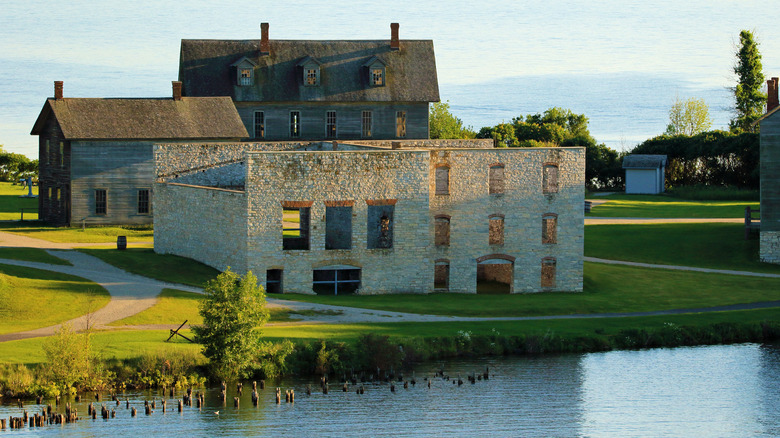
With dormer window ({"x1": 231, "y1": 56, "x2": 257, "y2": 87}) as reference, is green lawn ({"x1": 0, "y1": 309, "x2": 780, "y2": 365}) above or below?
below

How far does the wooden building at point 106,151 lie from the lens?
7219cm

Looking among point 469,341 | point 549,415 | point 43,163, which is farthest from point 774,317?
point 43,163

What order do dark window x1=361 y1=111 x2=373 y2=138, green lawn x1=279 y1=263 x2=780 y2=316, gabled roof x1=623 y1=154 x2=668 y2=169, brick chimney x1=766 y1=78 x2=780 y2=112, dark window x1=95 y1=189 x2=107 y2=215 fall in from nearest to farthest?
green lawn x1=279 y1=263 x2=780 y2=316 → brick chimney x1=766 y1=78 x2=780 y2=112 → dark window x1=95 y1=189 x2=107 y2=215 → dark window x1=361 y1=111 x2=373 y2=138 → gabled roof x1=623 y1=154 x2=668 y2=169

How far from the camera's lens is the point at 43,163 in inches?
2995

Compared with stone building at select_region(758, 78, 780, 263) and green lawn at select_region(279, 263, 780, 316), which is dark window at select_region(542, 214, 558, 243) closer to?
green lawn at select_region(279, 263, 780, 316)

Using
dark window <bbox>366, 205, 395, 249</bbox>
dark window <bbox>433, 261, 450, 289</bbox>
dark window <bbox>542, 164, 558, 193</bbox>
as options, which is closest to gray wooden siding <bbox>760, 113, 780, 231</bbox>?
dark window <bbox>542, 164, 558, 193</bbox>

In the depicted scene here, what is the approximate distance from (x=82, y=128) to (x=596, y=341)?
130 feet

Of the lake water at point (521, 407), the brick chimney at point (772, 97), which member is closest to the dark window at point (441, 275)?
the lake water at point (521, 407)

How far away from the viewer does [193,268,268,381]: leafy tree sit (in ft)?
127

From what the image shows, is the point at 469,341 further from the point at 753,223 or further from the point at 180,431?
the point at 753,223

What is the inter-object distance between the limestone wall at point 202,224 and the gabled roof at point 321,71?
24022 mm

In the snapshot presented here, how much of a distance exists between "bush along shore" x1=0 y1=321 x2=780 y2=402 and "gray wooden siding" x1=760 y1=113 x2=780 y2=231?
18188 millimetres

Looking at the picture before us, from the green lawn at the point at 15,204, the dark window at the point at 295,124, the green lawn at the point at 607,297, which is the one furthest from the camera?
the dark window at the point at 295,124

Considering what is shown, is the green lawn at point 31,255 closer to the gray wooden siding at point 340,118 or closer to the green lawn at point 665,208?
the gray wooden siding at point 340,118
